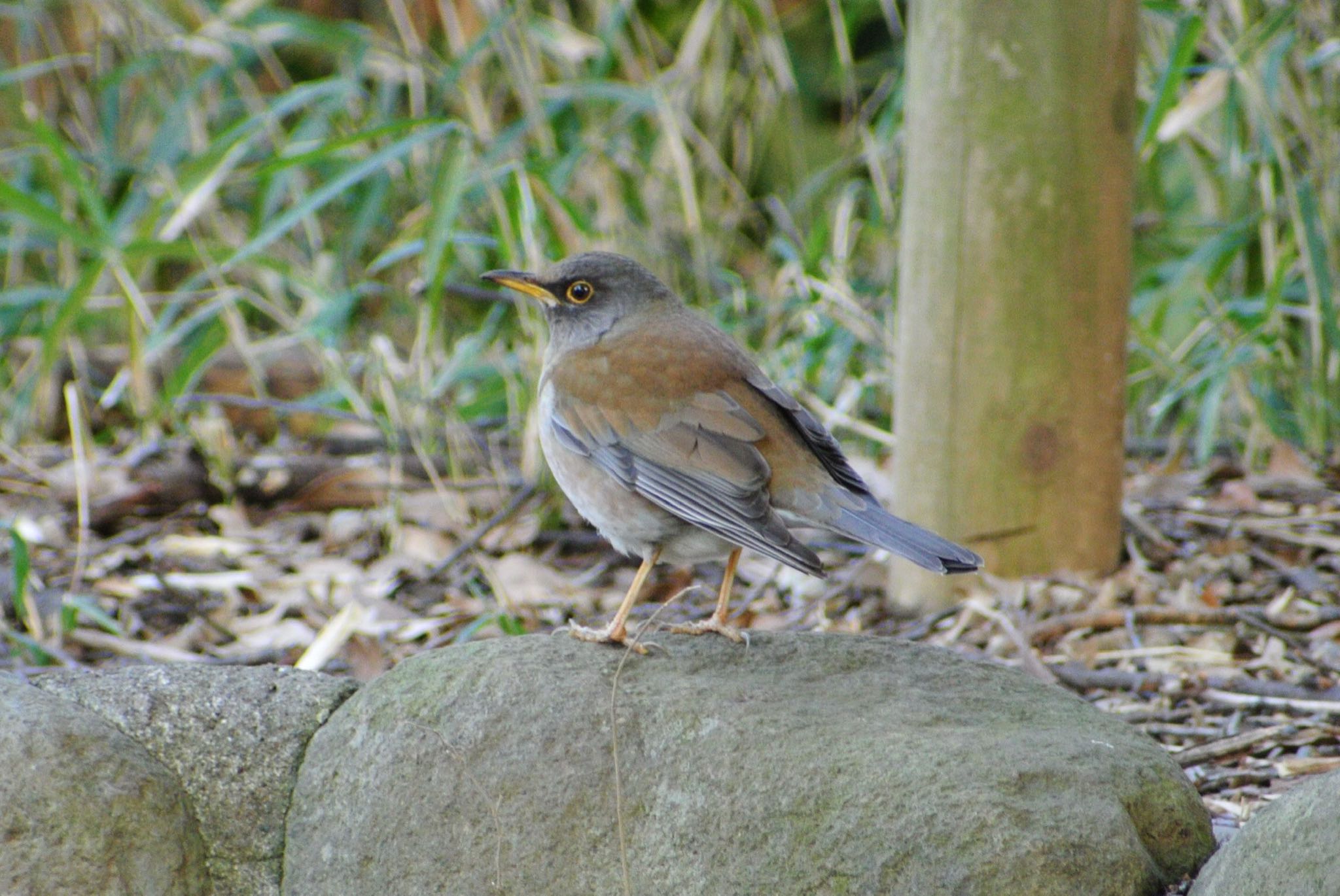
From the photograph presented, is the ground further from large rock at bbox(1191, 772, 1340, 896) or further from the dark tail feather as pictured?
large rock at bbox(1191, 772, 1340, 896)

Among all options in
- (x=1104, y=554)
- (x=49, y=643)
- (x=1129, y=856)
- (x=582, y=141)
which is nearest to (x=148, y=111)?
(x=582, y=141)

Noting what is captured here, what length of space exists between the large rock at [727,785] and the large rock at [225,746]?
6 centimetres

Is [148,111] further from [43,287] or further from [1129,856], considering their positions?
[1129,856]

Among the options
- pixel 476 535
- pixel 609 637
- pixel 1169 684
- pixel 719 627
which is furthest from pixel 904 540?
pixel 476 535

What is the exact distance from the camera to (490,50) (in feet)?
25.5

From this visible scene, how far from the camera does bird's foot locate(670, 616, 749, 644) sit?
370 cm

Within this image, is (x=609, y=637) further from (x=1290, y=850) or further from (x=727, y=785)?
(x=1290, y=850)

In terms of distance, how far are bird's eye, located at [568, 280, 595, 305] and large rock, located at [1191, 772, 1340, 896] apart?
251cm

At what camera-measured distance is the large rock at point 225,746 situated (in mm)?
3160

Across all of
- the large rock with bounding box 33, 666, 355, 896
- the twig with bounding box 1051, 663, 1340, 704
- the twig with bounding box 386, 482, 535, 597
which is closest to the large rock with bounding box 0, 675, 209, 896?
the large rock with bounding box 33, 666, 355, 896

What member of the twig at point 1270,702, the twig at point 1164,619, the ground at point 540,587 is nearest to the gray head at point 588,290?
the ground at point 540,587

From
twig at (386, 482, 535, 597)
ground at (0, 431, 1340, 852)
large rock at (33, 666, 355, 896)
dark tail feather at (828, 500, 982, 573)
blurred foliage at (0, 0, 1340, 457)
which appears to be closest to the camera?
large rock at (33, 666, 355, 896)

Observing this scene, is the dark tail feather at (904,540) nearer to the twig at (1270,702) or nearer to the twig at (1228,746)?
the twig at (1228,746)

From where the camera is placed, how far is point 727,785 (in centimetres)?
290
